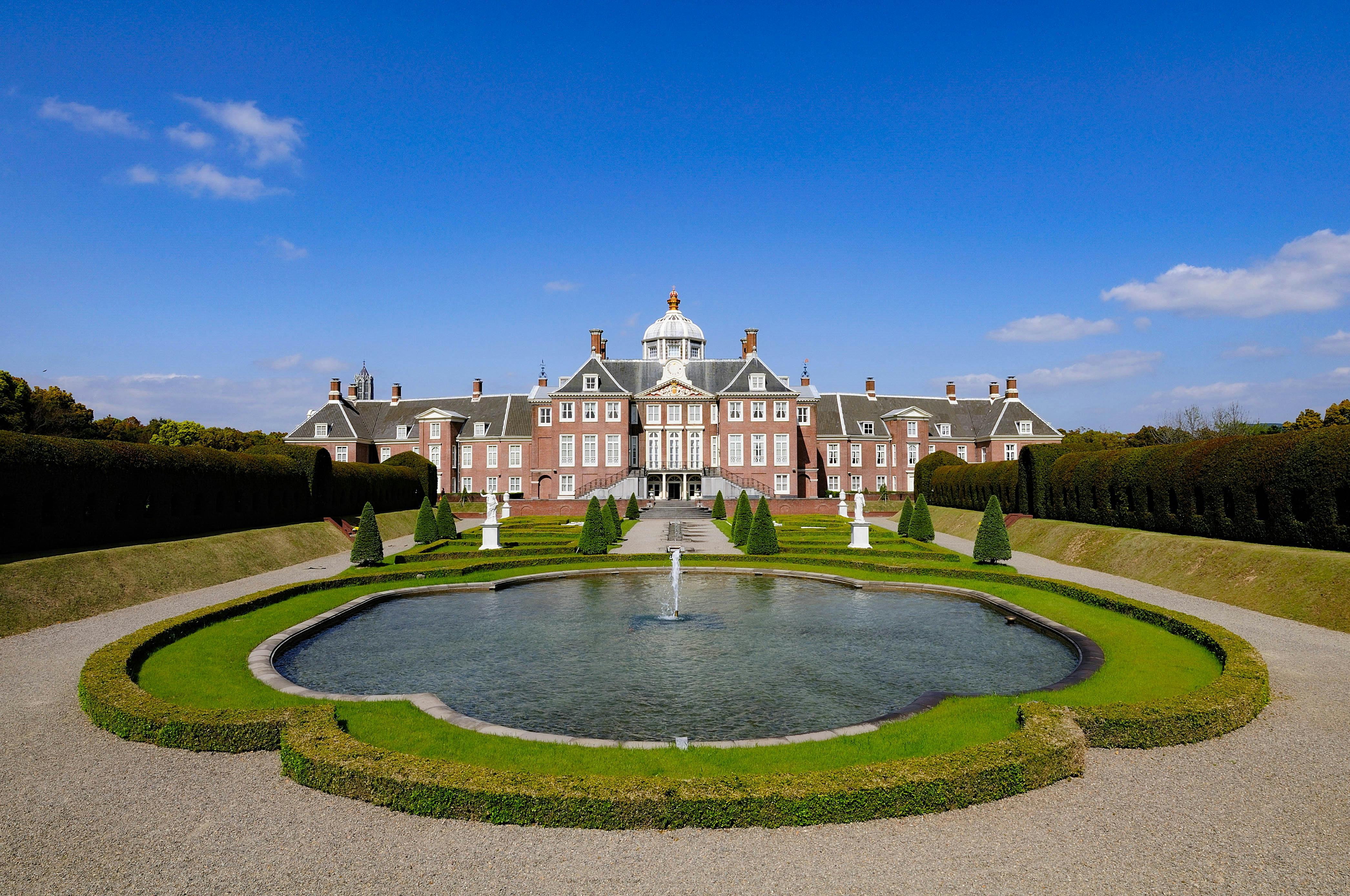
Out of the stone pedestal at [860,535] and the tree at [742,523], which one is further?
the tree at [742,523]

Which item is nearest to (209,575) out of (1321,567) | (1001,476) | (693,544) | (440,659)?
(440,659)


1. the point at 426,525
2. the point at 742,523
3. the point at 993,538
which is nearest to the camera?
the point at 993,538

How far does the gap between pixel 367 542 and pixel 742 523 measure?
14.6 metres

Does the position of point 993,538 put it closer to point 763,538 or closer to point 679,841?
point 763,538

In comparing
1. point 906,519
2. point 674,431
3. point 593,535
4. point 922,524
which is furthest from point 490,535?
point 674,431

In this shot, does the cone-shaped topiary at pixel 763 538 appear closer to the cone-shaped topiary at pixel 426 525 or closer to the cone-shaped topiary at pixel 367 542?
the cone-shaped topiary at pixel 367 542

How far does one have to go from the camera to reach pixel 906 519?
114 feet

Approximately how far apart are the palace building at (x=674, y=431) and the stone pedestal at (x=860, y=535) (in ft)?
83.1

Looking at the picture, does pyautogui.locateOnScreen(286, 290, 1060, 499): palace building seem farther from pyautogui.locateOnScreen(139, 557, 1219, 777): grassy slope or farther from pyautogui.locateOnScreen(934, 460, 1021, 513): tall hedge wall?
pyautogui.locateOnScreen(139, 557, 1219, 777): grassy slope

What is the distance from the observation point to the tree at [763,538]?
27.4m

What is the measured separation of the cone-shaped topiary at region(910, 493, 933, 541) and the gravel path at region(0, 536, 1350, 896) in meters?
23.8

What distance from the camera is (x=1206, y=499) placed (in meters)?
22.5

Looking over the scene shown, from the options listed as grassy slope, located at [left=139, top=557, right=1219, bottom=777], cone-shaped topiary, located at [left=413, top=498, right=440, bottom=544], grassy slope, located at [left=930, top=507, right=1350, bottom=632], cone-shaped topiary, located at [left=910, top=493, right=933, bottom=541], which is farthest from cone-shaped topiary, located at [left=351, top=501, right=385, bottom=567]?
grassy slope, located at [left=930, top=507, right=1350, bottom=632]

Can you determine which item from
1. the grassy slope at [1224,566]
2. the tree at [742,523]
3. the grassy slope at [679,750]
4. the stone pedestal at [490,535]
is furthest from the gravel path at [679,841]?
the tree at [742,523]
